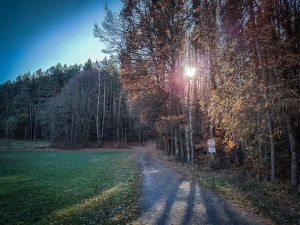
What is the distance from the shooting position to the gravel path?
5020 mm

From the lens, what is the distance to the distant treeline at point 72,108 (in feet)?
126

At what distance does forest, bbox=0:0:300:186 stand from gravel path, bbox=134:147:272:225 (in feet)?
10.8

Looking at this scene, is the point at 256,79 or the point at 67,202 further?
the point at 256,79

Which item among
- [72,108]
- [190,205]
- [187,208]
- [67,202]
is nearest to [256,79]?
[190,205]

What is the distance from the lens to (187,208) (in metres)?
5.96

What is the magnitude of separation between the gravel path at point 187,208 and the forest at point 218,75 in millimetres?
3282

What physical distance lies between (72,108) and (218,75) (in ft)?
122

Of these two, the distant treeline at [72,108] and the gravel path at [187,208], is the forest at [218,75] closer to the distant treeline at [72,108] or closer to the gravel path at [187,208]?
the gravel path at [187,208]

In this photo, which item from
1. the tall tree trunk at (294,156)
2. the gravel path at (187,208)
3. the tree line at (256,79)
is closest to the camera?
the gravel path at (187,208)

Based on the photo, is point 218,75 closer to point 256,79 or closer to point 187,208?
point 256,79

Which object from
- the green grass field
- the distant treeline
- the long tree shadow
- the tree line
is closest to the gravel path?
the long tree shadow

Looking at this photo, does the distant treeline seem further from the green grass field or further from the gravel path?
the gravel path

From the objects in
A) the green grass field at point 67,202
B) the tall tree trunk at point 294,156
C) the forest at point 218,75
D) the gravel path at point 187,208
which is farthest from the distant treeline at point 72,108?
the tall tree trunk at point 294,156

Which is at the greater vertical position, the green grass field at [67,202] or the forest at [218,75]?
the forest at [218,75]
